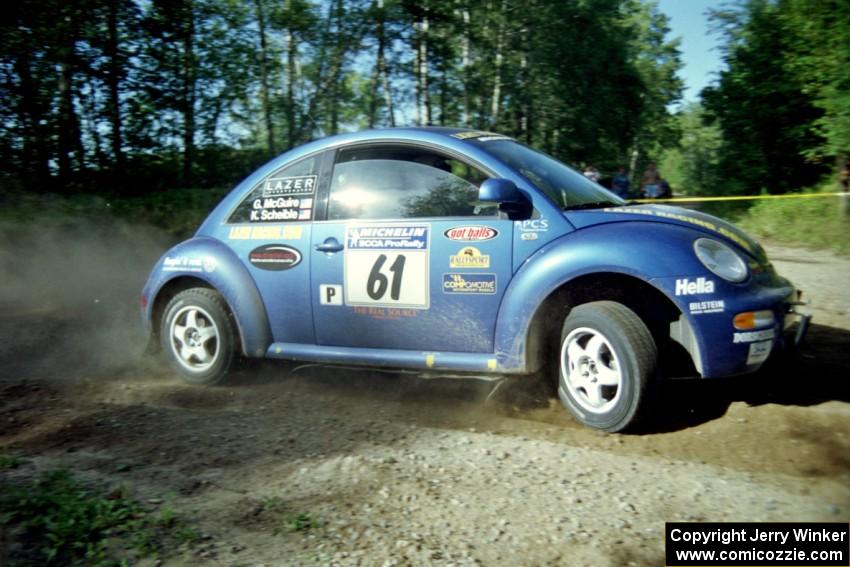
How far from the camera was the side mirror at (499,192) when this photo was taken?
4.43 m

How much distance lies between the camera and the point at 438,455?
4.09 metres

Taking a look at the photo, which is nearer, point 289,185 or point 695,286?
point 695,286

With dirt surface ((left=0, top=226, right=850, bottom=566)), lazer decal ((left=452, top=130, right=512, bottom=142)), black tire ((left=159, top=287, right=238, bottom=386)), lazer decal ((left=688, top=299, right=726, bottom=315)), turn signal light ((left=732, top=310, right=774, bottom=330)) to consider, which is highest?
lazer decal ((left=452, top=130, right=512, bottom=142))

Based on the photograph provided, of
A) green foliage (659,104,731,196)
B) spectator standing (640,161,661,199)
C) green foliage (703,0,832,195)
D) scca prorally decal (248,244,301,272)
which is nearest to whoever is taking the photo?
scca prorally decal (248,244,301,272)

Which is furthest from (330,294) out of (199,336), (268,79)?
(268,79)

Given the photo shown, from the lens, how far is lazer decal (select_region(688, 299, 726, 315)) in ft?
13.4

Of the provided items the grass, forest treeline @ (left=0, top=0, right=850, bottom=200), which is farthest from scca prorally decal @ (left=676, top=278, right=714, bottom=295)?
forest treeline @ (left=0, top=0, right=850, bottom=200)

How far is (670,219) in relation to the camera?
441 centimetres

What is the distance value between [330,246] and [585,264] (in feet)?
6.00

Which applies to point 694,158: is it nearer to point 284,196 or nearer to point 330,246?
point 284,196

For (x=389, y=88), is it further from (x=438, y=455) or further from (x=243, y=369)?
(x=438, y=455)

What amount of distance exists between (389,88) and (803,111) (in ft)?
42.8

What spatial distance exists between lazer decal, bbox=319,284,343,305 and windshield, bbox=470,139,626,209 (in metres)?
1.40

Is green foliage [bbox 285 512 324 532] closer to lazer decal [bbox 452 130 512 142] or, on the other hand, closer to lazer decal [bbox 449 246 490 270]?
lazer decal [bbox 449 246 490 270]
